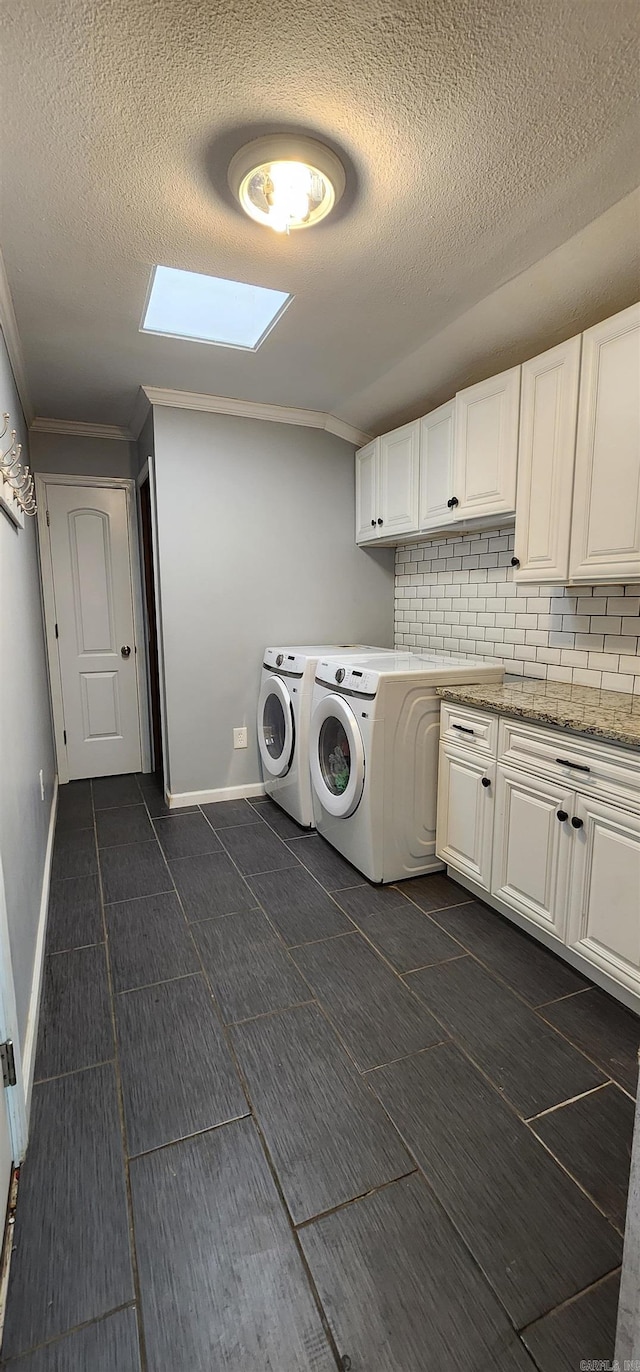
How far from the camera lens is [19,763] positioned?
75.6 inches

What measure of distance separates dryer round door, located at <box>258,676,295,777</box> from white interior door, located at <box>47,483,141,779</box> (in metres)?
1.18

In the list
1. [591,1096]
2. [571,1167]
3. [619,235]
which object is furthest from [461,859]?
[619,235]

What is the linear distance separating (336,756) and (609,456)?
5.61ft

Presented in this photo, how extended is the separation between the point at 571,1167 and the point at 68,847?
2.54 m

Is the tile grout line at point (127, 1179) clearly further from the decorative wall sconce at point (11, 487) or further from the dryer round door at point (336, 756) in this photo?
the decorative wall sconce at point (11, 487)

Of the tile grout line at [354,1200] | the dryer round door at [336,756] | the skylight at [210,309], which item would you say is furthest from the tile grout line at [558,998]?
the skylight at [210,309]

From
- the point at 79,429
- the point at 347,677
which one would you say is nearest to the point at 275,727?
the point at 347,677

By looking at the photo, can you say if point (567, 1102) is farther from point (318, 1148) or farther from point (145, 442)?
point (145, 442)

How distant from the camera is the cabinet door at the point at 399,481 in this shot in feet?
9.98

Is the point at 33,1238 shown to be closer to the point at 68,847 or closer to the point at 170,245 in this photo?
the point at 68,847

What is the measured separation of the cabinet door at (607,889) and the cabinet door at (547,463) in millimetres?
882

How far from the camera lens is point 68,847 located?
304 cm

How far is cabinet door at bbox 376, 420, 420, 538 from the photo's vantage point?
3043mm

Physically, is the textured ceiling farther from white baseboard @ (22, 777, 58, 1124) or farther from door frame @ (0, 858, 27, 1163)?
white baseboard @ (22, 777, 58, 1124)
